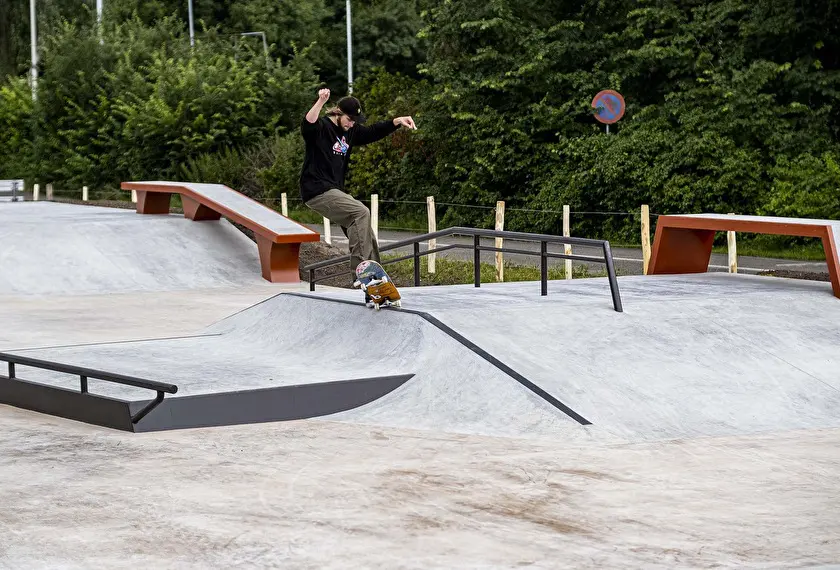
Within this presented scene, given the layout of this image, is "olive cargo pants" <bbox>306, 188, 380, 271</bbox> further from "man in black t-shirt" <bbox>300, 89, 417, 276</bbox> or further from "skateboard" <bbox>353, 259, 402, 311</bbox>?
"skateboard" <bbox>353, 259, 402, 311</bbox>

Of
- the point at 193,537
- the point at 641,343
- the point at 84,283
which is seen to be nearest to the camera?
the point at 193,537

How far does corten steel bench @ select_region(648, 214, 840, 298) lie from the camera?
399 inches

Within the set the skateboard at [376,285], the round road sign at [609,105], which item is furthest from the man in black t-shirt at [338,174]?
the round road sign at [609,105]

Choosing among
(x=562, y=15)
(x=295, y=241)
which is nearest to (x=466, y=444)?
(x=295, y=241)

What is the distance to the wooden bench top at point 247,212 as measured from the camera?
53.2 feet

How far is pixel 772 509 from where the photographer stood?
212 inches

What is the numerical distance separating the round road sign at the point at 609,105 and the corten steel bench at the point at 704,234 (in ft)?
A: 41.5

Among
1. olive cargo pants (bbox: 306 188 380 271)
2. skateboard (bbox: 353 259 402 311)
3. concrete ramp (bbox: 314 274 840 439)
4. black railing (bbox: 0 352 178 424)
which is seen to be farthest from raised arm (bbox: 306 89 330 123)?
black railing (bbox: 0 352 178 424)

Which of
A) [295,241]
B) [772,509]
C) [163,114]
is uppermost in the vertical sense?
[163,114]

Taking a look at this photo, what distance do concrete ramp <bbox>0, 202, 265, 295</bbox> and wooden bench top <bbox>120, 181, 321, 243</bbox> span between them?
617mm

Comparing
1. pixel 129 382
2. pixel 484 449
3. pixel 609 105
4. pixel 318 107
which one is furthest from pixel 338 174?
pixel 609 105

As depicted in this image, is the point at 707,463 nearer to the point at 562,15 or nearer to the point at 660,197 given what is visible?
the point at 660,197

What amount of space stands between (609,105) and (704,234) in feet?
42.0

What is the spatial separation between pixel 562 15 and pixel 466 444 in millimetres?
21859
